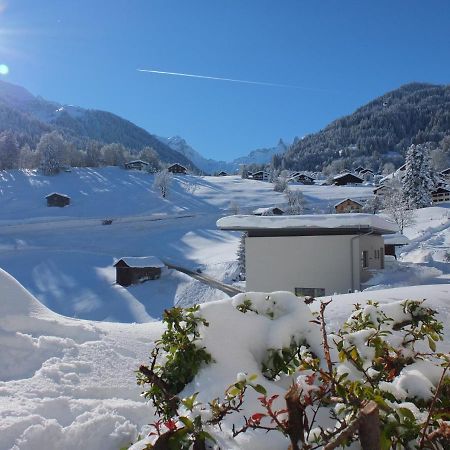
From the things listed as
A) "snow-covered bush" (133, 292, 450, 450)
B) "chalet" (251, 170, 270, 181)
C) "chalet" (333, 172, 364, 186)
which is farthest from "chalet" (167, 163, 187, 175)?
"snow-covered bush" (133, 292, 450, 450)

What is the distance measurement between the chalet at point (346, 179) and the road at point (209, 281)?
5570cm

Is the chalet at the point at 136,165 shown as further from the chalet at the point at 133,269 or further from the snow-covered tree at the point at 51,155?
the chalet at the point at 133,269

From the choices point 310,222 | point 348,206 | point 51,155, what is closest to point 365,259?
point 310,222

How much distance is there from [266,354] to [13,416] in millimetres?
1742

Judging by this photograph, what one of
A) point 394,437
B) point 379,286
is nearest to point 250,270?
point 379,286

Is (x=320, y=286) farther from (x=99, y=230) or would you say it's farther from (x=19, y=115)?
(x=19, y=115)

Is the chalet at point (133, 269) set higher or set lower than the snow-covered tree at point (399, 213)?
lower

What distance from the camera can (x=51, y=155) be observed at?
77.7 meters

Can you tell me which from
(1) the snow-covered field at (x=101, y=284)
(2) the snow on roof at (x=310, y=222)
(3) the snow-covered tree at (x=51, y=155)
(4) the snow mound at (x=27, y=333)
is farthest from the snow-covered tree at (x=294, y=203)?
(4) the snow mound at (x=27, y=333)

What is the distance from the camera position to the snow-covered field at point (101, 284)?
297 centimetres

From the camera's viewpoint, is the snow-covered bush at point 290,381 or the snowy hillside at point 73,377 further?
the snowy hillside at point 73,377

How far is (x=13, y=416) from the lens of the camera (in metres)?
2.79

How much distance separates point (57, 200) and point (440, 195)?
55.5 meters

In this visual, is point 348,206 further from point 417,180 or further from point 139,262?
point 139,262
